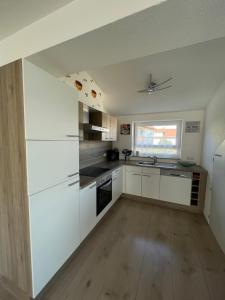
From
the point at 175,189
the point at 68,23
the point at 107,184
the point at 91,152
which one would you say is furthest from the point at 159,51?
the point at 175,189

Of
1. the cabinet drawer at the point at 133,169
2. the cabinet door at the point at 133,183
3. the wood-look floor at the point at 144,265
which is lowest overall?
the wood-look floor at the point at 144,265

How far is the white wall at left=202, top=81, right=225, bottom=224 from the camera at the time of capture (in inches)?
80.8

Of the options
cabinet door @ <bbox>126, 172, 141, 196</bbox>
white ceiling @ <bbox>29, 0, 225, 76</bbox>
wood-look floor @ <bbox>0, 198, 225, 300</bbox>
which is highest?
white ceiling @ <bbox>29, 0, 225, 76</bbox>

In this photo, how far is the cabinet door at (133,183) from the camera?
3.03 metres

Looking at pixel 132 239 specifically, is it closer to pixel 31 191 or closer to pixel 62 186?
pixel 62 186

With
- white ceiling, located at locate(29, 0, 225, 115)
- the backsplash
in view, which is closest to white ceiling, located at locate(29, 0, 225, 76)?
white ceiling, located at locate(29, 0, 225, 115)

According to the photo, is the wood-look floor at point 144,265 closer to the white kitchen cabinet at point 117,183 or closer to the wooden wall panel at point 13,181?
the wooden wall panel at point 13,181

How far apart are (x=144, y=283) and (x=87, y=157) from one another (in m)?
2.02

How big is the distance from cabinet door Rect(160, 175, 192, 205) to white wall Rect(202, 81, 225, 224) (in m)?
0.32

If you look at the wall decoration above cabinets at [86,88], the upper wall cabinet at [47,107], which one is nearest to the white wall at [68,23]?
the upper wall cabinet at [47,107]

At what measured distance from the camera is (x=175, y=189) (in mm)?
2725

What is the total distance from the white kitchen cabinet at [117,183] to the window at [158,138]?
957 millimetres

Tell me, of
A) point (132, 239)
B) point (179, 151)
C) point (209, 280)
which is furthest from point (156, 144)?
point (209, 280)

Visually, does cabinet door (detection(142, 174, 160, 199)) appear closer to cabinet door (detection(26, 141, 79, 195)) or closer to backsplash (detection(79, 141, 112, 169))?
backsplash (detection(79, 141, 112, 169))
